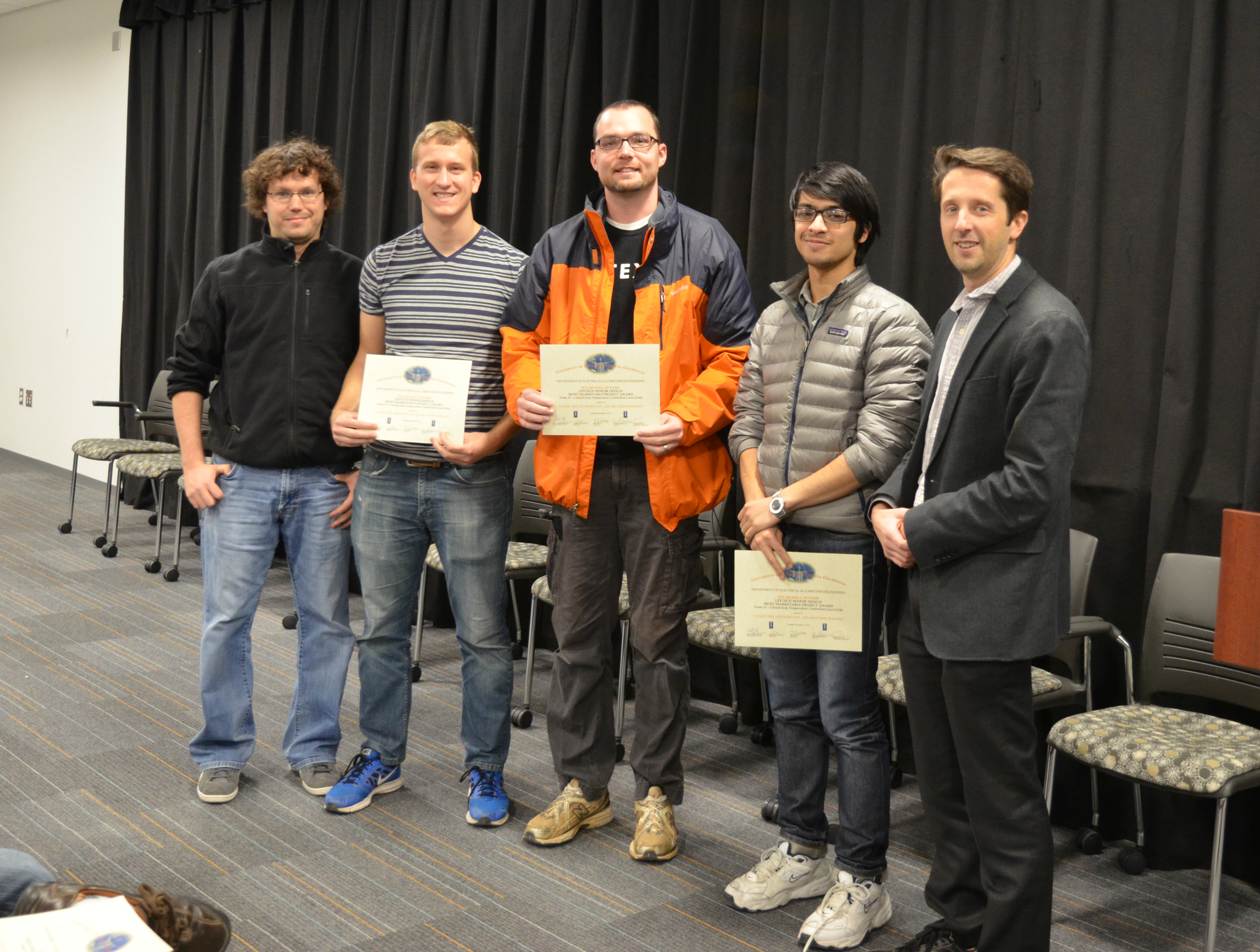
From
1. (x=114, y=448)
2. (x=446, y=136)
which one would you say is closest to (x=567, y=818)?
(x=446, y=136)

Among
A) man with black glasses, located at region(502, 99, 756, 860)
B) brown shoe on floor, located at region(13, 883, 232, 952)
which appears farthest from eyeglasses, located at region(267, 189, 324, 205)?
brown shoe on floor, located at region(13, 883, 232, 952)

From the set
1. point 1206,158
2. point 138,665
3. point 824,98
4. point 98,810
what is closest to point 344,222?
point 138,665

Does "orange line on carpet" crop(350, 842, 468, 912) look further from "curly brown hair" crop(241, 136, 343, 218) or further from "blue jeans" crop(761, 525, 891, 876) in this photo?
"curly brown hair" crop(241, 136, 343, 218)

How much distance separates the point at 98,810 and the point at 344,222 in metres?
3.60

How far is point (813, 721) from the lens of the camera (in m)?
2.61

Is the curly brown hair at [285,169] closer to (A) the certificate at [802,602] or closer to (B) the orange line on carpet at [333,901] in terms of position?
(A) the certificate at [802,602]

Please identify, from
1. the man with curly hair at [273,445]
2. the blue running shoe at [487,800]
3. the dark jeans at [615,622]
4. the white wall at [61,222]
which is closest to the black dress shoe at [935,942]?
the dark jeans at [615,622]

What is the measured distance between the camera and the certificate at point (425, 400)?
2.92 metres

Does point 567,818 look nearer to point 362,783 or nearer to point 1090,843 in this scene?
point 362,783

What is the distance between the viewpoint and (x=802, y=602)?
2.48m

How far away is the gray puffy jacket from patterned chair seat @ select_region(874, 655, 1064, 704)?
0.63 metres

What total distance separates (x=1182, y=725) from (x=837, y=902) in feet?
3.02

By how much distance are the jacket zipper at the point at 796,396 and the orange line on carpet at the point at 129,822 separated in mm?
1820

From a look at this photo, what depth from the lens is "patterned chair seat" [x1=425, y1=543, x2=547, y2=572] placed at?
407cm
